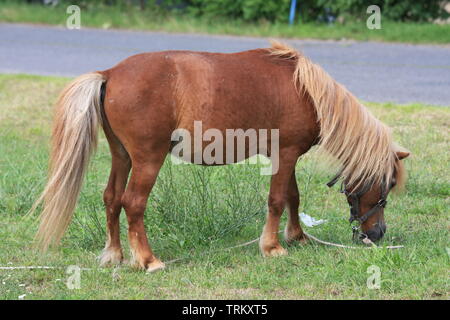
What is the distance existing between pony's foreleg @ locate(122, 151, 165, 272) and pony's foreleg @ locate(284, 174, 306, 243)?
3.49ft

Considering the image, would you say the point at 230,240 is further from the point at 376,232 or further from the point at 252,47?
the point at 252,47

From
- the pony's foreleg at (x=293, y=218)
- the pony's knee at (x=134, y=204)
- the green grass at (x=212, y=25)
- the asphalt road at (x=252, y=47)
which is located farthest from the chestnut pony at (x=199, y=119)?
the green grass at (x=212, y=25)

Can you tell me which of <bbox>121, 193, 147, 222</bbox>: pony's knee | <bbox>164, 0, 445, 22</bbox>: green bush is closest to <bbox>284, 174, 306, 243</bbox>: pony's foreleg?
<bbox>121, 193, 147, 222</bbox>: pony's knee

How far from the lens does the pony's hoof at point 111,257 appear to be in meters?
5.29

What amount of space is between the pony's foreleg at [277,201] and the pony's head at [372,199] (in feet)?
1.38

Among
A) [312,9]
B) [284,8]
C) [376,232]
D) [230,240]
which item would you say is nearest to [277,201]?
[230,240]

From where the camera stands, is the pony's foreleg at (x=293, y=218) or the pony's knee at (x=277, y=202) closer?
the pony's knee at (x=277, y=202)

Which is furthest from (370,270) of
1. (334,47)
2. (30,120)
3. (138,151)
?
(334,47)

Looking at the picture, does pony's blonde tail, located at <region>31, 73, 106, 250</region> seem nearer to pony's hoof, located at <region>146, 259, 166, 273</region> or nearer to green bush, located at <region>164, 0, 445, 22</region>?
pony's hoof, located at <region>146, 259, 166, 273</region>

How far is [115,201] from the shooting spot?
206 inches

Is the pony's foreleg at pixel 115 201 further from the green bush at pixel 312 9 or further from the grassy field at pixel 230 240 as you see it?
the green bush at pixel 312 9

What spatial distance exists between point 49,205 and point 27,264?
563 mm

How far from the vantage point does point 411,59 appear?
38.2ft

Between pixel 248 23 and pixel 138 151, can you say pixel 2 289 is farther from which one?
pixel 248 23
